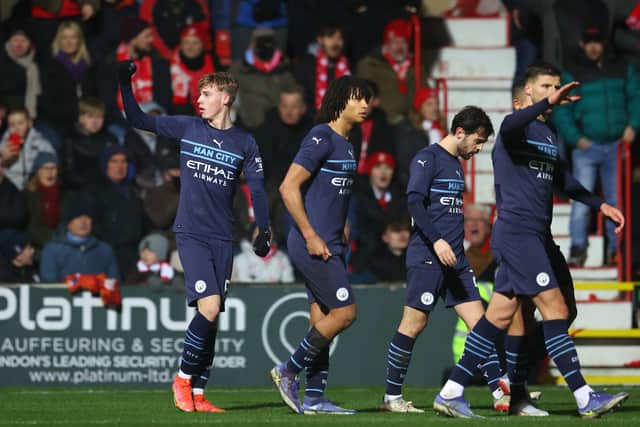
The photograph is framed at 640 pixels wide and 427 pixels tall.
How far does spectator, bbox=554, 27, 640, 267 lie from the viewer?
16.3 meters

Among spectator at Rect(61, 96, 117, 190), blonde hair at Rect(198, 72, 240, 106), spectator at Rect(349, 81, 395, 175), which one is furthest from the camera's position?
spectator at Rect(349, 81, 395, 175)

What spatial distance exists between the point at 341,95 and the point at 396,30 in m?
7.37

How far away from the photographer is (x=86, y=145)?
16469 millimetres

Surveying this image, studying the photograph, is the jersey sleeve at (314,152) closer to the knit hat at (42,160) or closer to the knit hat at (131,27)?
the knit hat at (42,160)

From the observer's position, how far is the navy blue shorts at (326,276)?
10.2 m

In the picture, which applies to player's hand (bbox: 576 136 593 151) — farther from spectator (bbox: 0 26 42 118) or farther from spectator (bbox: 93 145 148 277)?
spectator (bbox: 0 26 42 118)

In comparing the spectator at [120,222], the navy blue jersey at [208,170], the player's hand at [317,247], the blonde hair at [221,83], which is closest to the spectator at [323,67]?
the spectator at [120,222]

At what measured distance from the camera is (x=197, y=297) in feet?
34.4

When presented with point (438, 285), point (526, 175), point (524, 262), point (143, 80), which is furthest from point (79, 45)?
point (524, 262)

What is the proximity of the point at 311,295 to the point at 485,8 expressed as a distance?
364 inches

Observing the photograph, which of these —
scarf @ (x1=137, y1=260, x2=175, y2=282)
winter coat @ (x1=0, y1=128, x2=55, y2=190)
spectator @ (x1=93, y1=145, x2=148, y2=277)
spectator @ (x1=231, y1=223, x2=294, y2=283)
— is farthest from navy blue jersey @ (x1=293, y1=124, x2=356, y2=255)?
winter coat @ (x1=0, y1=128, x2=55, y2=190)

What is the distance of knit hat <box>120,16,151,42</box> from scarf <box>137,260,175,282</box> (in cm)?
320

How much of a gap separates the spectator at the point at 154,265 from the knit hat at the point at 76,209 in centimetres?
65

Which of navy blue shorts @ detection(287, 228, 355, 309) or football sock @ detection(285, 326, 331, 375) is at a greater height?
navy blue shorts @ detection(287, 228, 355, 309)
